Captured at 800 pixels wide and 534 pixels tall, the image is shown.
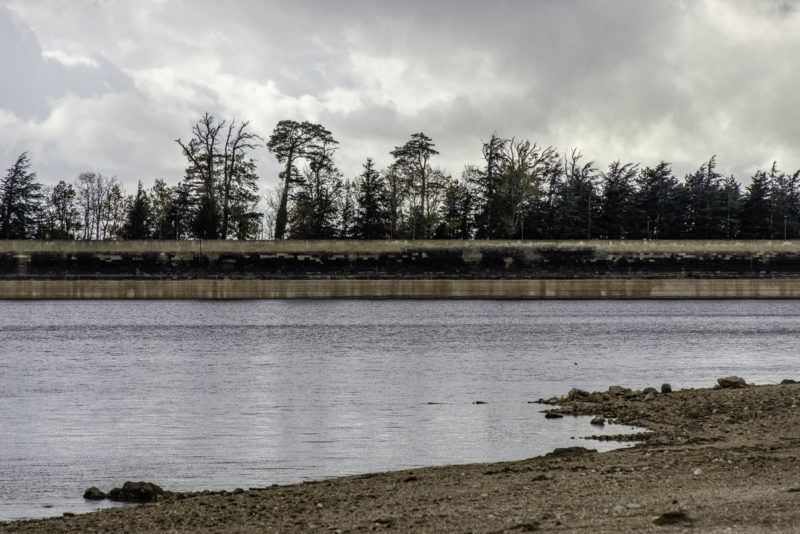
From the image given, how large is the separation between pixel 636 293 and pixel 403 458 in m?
53.5

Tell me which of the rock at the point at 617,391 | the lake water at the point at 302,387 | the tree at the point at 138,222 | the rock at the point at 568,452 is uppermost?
the tree at the point at 138,222

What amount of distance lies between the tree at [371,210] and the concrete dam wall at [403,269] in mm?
6260

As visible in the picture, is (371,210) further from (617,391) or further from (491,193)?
(617,391)

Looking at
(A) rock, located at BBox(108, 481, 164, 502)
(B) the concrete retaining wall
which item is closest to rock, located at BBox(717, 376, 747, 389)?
(A) rock, located at BBox(108, 481, 164, 502)

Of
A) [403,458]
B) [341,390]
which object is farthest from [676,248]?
[403,458]

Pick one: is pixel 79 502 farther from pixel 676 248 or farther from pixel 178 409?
pixel 676 248

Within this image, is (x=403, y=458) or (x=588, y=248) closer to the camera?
(x=403, y=458)

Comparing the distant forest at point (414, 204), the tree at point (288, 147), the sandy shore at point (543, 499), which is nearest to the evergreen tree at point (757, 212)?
the distant forest at point (414, 204)

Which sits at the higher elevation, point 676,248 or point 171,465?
point 676,248

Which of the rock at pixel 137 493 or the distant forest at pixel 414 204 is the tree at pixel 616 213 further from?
the rock at pixel 137 493

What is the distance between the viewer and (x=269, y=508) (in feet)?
22.4

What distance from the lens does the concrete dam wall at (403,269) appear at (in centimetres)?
5634

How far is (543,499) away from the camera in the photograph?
6.46 metres

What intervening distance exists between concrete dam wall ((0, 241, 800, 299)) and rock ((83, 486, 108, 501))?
4973cm
